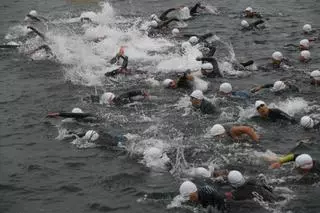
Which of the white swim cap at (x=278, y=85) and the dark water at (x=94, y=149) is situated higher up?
the white swim cap at (x=278, y=85)

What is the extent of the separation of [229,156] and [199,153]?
83 centimetres

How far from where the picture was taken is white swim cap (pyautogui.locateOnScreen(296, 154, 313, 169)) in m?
12.2

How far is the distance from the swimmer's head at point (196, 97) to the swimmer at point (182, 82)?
2.10 meters

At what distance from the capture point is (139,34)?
2552 cm

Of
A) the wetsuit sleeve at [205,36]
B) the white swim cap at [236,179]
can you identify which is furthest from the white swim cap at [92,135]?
the wetsuit sleeve at [205,36]

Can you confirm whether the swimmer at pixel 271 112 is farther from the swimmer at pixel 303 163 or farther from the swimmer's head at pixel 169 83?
the swimmer's head at pixel 169 83

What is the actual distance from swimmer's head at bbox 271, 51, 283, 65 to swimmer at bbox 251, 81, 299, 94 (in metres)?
2.23

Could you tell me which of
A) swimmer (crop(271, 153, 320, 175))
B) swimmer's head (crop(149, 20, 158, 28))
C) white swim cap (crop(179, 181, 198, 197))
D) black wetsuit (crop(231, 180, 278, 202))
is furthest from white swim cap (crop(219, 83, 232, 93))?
swimmer's head (crop(149, 20, 158, 28))

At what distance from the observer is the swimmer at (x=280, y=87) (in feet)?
57.2

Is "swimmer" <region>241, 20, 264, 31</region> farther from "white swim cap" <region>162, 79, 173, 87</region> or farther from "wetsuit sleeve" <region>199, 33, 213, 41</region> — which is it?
"white swim cap" <region>162, 79, 173, 87</region>

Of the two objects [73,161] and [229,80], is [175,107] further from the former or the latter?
[73,161]

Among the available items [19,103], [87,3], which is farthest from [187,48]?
[87,3]

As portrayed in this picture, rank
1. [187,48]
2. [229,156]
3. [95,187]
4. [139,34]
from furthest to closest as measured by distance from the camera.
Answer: [139,34], [187,48], [229,156], [95,187]

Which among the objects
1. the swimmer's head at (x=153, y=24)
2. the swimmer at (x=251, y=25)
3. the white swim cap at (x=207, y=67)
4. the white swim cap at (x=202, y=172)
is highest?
the swimmer's head at (x=153, y=24)
